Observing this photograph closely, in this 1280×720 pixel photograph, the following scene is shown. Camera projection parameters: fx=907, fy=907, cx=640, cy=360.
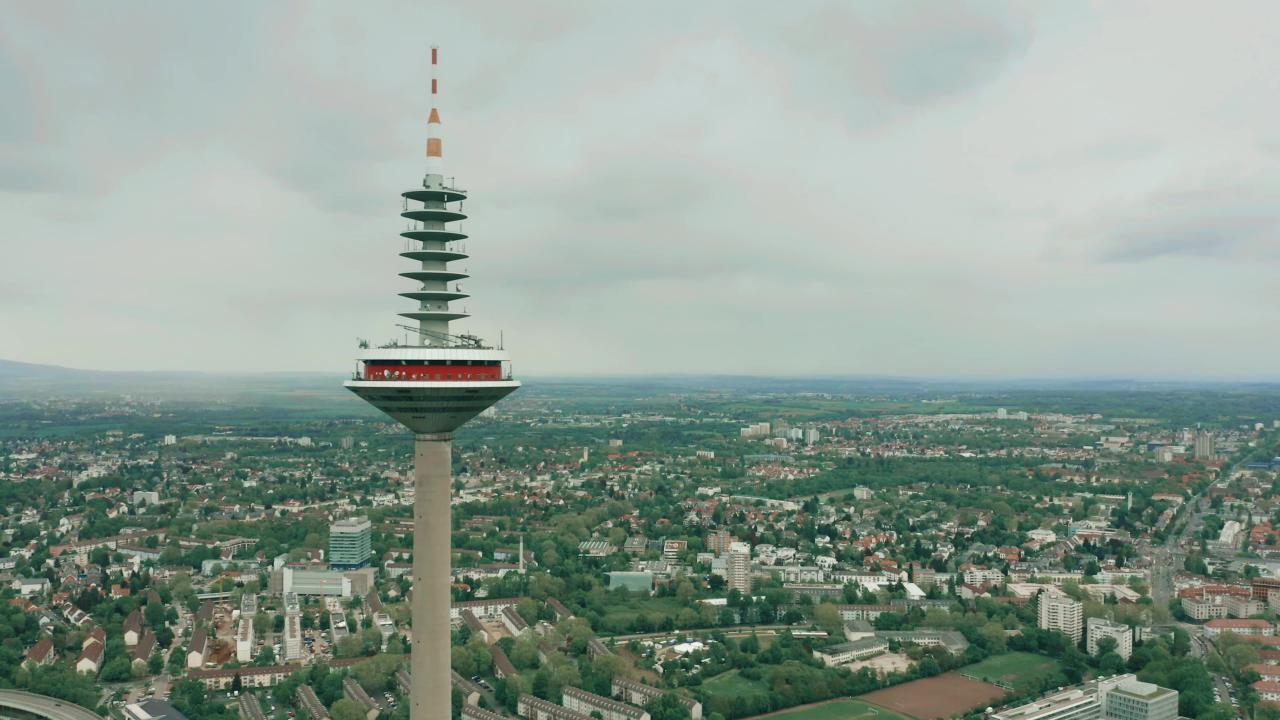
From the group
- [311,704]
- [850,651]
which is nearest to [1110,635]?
[850,651]

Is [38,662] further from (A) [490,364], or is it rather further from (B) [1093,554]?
(B) [1093,554]

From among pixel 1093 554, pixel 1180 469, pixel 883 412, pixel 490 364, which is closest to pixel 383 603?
pixel 490 364

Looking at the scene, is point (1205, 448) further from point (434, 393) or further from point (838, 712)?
point (434, 393)

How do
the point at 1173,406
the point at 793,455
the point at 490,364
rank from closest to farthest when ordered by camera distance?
the point at 490,364
the point at 793,455
the point at 1173,406

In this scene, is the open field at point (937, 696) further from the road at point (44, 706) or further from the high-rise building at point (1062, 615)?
the road at point (44, 706)

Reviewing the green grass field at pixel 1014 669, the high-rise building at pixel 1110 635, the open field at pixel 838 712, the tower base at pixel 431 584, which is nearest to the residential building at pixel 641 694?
the open field at pixel 838 712

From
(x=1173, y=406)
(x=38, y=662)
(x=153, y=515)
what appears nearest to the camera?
(x=38, y=662)

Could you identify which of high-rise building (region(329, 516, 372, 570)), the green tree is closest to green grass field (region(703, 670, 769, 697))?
the green tree
